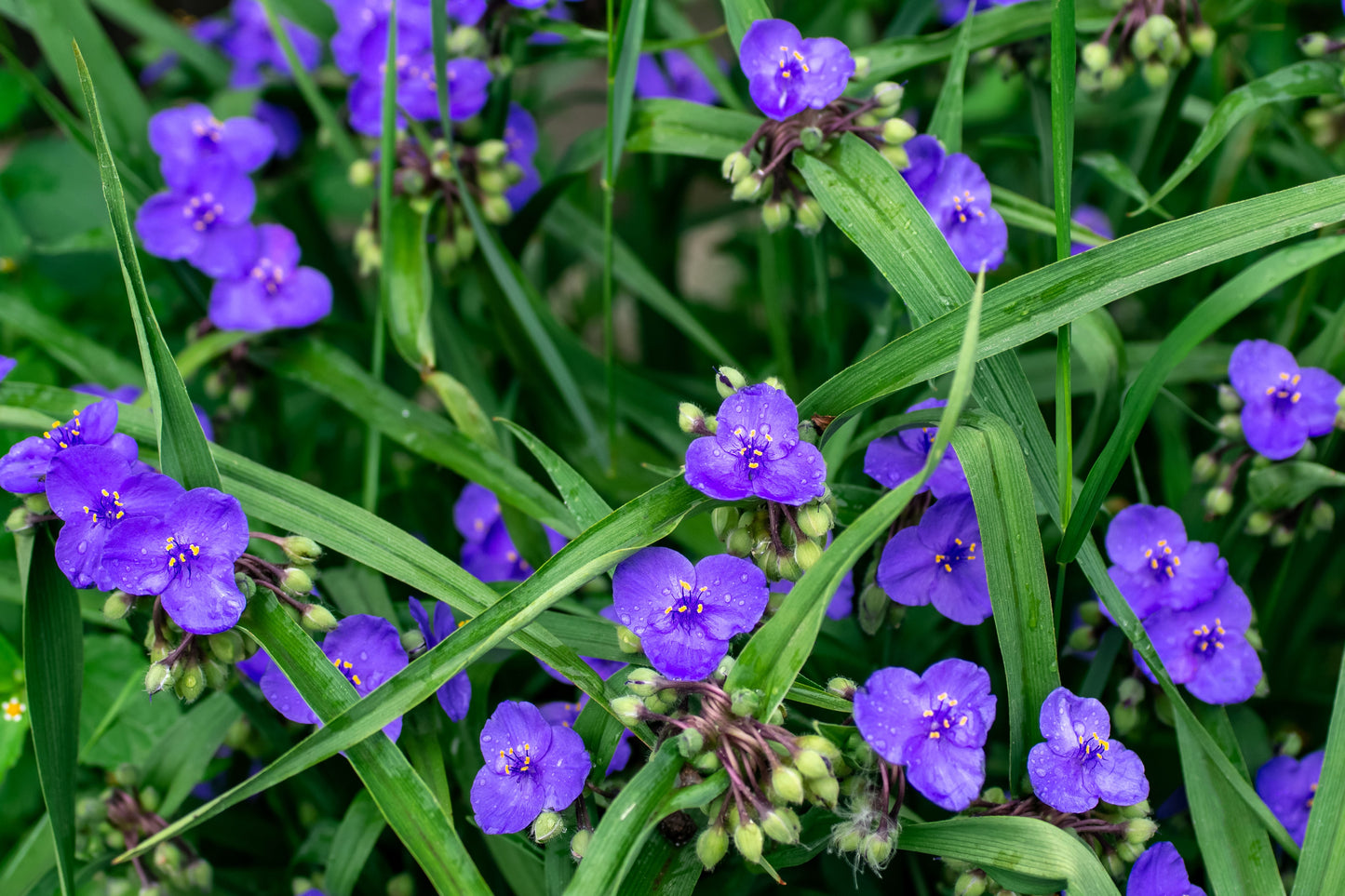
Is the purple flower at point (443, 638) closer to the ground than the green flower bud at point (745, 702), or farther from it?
farther from it

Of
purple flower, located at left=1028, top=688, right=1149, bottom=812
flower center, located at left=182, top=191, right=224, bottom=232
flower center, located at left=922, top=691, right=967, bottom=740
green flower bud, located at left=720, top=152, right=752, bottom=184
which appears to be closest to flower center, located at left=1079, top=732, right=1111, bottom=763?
purple flower, located at left=1028, top=688, right=1149, bottom=812

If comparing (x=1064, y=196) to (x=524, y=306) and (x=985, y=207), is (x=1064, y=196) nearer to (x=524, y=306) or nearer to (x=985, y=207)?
(x=985, y=207)

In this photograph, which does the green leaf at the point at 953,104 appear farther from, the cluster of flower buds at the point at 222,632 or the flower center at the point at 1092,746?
the cluster of flower buds at the point at 222,632

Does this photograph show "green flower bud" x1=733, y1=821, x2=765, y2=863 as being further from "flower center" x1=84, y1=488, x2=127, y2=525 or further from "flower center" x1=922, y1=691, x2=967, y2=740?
"flower center" x1=84, y1=488, x2=127, y2=525

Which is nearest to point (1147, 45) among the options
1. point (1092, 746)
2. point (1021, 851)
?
point (1092, 746)

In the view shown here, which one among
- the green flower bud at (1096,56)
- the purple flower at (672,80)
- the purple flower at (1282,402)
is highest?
the purple flower at (672,80)

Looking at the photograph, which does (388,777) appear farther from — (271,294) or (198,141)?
(198,141)

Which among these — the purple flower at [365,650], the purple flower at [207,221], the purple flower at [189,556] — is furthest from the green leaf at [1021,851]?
the purple flower at [207,221]

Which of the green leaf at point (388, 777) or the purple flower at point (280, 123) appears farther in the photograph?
the purple flower at point (280, 123)
